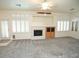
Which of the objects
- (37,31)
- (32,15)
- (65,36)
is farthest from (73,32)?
(32,15)

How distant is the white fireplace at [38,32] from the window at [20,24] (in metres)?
0.59

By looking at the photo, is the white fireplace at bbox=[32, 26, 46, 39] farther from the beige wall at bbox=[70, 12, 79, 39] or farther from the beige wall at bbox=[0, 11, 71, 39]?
the beige wall at bbox=[70, 12, 79, 39]

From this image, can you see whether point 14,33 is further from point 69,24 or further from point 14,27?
point 69,24

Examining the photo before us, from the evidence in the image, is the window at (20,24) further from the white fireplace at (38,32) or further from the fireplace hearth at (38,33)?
the fireplace hearth at (38,33)

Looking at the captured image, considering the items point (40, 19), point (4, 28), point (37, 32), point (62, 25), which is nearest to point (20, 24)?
point (4, 28)

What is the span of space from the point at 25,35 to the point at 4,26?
71.2 inches

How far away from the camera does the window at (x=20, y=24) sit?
7906 mm

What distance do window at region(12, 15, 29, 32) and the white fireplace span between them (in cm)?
59

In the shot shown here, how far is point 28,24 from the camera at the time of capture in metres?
8.01

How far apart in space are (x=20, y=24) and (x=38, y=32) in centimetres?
162

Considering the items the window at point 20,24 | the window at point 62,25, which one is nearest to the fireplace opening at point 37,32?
the window at point 20,24

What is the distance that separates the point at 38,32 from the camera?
8.14m

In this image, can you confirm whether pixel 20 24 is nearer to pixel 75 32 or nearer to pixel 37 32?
pixel 37 32

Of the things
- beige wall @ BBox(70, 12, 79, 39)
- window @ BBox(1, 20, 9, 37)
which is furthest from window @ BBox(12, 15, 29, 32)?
beige wall @ BBox(70, 12, 79, 39)
